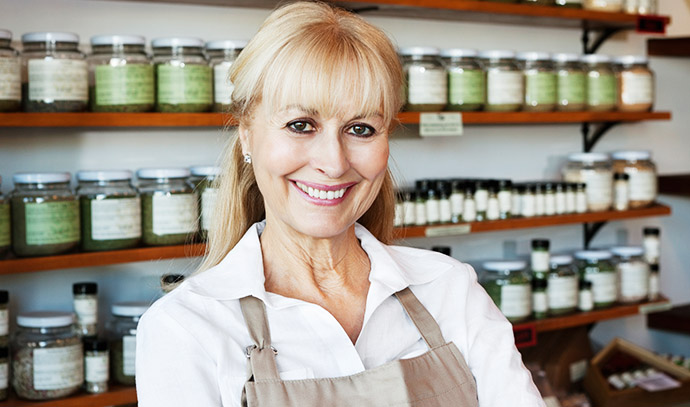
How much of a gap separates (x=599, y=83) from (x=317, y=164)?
1.70 metres

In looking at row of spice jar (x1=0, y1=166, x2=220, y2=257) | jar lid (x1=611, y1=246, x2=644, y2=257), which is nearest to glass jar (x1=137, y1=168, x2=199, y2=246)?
row of spice jar (x1=0, y1=166, x2=220, y2=257)

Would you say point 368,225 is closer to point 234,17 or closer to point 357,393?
point 357,393

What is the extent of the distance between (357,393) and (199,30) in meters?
1.36

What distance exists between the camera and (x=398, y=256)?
1260 millimetres

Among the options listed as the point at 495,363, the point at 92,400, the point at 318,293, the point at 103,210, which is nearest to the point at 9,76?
the point at 103,210

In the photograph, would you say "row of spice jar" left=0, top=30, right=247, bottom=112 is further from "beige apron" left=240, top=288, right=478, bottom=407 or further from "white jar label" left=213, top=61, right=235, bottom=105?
"beige apron" left=240, top=288, right=478, bottom=407

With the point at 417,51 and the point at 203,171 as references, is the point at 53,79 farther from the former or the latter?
the point at 417,51

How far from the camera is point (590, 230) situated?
2885 mm

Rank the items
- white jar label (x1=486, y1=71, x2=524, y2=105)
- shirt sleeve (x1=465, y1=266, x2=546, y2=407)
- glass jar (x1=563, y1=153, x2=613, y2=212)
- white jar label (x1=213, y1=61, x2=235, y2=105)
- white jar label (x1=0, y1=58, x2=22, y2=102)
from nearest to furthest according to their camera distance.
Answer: shirt sleeve (x1=465, y1=266, x2=546, y2=407), white jar label (x1=0, y1=58, x2=22, y2=102), white jar label (x1=213, y1=61, x2=235, y2=105), white jar label (x1=486, y1=71, x2=524, y2=105), glass jar (x1=563, y1=153, x2=613, y2=212)

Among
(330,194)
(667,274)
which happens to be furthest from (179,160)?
(667,274)

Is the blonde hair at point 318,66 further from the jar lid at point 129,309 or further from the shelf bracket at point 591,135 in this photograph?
the shelf bracket at point 591,135

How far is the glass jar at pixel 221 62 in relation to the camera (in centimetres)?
191

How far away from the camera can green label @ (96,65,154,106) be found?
5.89 ft

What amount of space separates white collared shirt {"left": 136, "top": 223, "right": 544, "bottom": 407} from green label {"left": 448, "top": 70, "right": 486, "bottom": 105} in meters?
1.03
